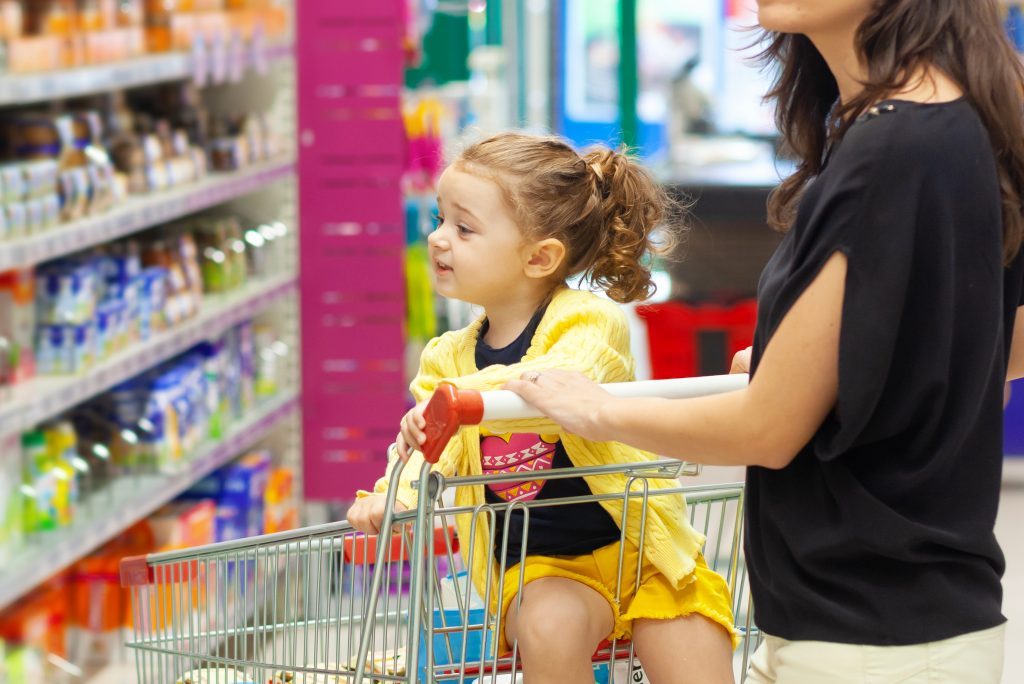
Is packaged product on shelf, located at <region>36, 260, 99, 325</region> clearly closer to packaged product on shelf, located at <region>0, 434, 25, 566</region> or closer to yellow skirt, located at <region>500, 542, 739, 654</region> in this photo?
packaged product on shelf, located at <region>0, 434, 25, 566</region>

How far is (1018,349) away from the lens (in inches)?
63.5

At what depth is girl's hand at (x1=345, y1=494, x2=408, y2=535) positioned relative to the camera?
70.2 inches

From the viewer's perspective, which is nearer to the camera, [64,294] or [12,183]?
[12,183]

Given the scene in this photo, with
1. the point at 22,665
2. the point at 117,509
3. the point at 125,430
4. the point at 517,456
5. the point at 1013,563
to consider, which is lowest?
the point at 1013,563

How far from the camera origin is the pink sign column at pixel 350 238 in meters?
4.45

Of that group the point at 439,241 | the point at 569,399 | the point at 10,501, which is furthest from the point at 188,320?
the point at 569,399

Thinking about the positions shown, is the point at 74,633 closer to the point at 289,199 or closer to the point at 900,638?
the point at 289,199

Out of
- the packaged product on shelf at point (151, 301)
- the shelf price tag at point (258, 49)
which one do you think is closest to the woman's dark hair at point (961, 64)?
the packaged product on shelf at point (151, 301)

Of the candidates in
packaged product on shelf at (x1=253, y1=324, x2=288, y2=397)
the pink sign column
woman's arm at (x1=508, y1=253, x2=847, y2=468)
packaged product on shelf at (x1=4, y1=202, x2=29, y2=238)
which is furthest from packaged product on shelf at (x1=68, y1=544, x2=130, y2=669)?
woman's arm at (x1=508, y1=253, x2=847, y2=468)

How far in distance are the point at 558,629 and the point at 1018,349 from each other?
65 centimetres

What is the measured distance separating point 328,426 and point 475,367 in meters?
2.68

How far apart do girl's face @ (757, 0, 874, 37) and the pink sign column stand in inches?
124

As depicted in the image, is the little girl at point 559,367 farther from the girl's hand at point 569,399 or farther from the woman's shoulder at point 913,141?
the woman's shoulder at point 913,141

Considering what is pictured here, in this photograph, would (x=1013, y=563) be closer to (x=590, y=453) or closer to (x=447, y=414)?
(x=590, y=453)
